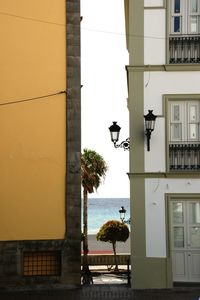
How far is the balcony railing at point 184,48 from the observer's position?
55.4 feet

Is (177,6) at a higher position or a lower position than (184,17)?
higher

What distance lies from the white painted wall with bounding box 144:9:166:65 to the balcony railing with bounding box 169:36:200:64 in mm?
246

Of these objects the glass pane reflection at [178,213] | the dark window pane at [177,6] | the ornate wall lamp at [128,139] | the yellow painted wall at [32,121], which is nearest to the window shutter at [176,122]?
the ornate wall lamp at [128,139]

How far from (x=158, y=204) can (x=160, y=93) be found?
302 cm

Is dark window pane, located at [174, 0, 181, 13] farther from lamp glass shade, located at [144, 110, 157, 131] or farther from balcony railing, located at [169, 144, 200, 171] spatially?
balcony railing, located at [169, 144, 200, 171]

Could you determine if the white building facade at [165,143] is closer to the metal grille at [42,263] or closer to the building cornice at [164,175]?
the building cornice at [164,175]

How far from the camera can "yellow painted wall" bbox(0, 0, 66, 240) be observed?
1705 cm

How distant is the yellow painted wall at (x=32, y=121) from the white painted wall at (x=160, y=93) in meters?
2.45

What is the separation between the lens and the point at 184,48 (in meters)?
16.9

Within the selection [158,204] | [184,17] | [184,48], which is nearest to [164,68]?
[184,48]

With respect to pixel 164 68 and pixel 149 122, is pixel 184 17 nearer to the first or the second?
pixel 164 68

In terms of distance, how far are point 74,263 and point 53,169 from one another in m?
2.68

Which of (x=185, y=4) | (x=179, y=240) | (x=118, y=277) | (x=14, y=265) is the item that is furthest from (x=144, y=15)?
(x=118, y=277)

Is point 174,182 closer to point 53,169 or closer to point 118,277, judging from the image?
point 53,169
